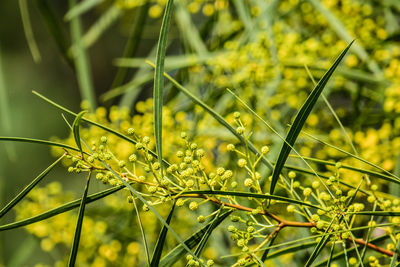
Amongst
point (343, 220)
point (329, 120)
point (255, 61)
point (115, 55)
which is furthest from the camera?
point (115, 55)

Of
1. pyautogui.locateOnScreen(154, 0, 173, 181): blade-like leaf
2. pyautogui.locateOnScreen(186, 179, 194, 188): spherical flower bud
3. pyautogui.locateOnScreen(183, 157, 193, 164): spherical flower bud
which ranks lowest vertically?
pyautogui.locateOnScreen(186, 179, 194, 188): spherical flower bud

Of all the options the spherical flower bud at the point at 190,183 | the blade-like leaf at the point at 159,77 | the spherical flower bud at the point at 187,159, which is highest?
the blade-like leaf at the point at 159,77

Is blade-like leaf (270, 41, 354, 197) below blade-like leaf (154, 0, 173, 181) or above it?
below

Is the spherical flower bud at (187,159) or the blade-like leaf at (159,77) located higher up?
the blade-like leaf at (159,77)

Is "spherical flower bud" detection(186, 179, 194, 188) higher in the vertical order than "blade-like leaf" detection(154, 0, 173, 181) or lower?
lower

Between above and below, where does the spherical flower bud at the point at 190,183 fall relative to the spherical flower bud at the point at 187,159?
below

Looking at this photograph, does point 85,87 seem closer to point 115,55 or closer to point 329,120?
point 329,120

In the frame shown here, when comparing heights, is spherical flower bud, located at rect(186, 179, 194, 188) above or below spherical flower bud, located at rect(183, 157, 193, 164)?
below

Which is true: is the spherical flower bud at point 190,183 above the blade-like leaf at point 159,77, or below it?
below

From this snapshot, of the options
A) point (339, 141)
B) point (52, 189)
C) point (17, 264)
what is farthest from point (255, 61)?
point (17, 264)

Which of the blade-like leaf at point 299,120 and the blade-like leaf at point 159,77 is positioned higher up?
the blade-like leaf at point 159,77

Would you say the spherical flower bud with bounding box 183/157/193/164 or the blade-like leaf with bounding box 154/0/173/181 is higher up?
the blade-like leaf with bounding box 154/0/173/181
